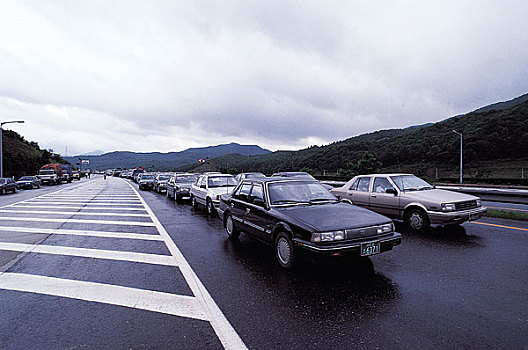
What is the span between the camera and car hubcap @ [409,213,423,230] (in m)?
7.89

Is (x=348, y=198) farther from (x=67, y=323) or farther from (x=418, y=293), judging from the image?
(x=67, y=323)

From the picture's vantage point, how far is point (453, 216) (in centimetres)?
732

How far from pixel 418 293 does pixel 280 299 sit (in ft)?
6.26

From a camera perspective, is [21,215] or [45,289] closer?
[45,289]

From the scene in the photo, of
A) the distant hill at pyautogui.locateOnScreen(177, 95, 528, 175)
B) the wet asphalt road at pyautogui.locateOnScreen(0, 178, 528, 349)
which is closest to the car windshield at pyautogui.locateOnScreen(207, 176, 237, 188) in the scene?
the wet asphalt road at pyautogui.locateOnScreen(0, 178, 528, 349)

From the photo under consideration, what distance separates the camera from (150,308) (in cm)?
388

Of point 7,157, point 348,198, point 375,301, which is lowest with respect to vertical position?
point 375,301

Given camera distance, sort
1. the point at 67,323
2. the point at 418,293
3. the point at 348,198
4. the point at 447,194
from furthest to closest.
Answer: the point at 348,198 → the point at 447,194 → the point at 418,293 → the point at 67,323

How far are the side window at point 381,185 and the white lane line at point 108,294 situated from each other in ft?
22.2

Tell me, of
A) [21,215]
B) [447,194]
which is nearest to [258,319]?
[447,194]

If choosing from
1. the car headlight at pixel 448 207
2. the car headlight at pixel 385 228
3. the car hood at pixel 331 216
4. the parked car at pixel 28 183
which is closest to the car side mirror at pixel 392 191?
the car headlight at pixel 448 207

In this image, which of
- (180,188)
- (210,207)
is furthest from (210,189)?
(180,188)

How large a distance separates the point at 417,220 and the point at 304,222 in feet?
15.0

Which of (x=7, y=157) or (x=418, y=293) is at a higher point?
(x=7, y=157)
